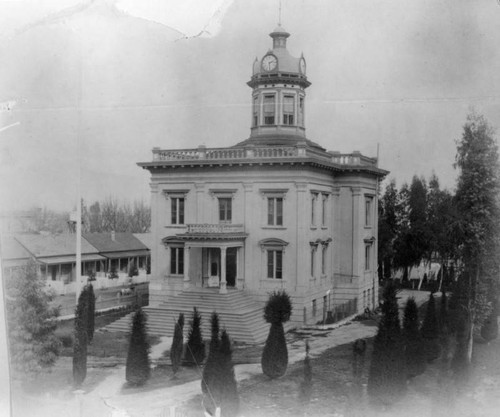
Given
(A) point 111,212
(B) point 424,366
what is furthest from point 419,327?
(A) point 111,212

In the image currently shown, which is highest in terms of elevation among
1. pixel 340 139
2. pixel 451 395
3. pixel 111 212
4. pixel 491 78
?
pixel 491 78

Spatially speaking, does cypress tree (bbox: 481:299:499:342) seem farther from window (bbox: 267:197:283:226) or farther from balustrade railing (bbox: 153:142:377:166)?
window (bbox: 267:197:283:226)

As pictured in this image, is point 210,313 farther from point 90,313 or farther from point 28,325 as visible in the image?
point 28,325

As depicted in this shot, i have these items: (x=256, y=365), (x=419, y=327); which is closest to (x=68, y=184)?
(x=256, y=365)

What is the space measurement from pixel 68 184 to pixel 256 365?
2.97 m

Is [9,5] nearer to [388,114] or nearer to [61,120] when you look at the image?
[61,120]

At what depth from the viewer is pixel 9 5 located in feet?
20.5

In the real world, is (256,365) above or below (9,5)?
below

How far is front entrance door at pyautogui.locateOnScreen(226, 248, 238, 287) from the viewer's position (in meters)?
6.13

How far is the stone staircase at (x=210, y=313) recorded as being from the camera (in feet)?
19.5

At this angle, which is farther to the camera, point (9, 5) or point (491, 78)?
point (9, 5)

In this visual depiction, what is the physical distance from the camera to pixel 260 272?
239 inches

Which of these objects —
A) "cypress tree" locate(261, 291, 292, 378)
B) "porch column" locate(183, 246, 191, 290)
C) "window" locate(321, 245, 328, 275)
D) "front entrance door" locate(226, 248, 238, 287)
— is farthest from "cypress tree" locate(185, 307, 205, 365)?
"window" locate(321, 245, 328, 275)

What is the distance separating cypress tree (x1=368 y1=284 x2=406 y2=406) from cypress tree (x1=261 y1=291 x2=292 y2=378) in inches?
36.9
